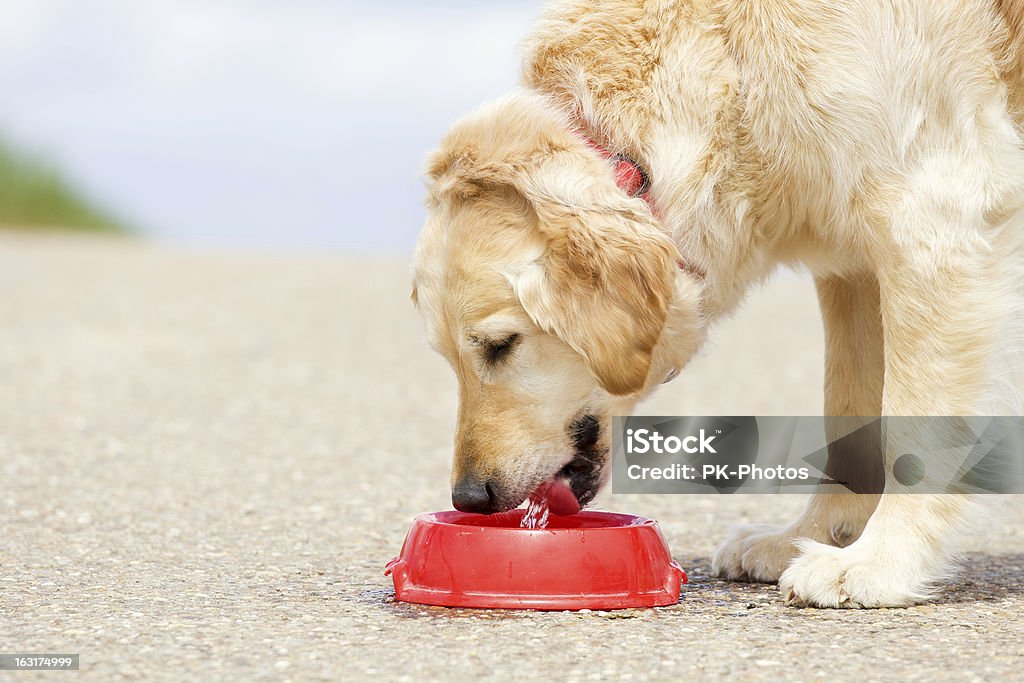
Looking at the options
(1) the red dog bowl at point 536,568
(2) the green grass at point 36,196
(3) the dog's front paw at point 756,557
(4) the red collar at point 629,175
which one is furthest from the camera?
(2) the green grass at point 36,196

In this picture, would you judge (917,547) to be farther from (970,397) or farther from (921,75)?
(921,75)

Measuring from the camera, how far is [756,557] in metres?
3.64

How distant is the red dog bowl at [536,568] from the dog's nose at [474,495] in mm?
98

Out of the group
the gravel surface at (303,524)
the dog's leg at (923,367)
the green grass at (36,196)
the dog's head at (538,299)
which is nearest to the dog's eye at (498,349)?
the dog's head at (538,299)

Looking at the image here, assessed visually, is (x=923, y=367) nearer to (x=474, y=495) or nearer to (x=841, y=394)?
(x=841, y=394)

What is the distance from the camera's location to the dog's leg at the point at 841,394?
3.70 metres

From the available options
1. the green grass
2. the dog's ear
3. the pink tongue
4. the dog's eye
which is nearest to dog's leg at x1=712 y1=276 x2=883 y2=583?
the pink tongue

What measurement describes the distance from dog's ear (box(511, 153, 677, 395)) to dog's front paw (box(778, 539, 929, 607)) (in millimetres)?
635

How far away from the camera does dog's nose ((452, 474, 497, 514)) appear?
3.22 meters

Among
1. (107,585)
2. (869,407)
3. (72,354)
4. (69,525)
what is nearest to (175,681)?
(107,585)

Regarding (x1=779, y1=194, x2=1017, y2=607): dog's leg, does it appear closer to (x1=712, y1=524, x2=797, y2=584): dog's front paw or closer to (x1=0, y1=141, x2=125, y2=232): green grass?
(x1=712, y1=524, x2=797, y2=584): dog's front paw

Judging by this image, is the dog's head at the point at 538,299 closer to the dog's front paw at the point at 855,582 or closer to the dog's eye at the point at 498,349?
the dog's eye at the point at 498,349

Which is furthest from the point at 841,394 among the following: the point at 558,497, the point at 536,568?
the point at 536,568

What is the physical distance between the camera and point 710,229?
3410mm
